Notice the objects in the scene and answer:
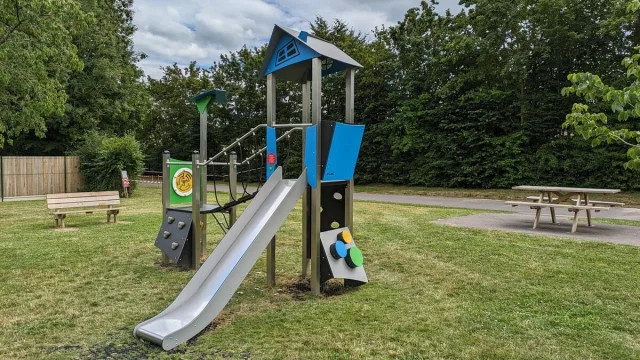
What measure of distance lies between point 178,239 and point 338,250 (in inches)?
86.9

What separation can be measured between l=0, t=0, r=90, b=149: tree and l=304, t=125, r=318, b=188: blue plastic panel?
985cm

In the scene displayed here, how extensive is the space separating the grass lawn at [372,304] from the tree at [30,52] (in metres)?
5.91

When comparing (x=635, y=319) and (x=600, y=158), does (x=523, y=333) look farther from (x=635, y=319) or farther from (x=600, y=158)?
(x=600, y=158)

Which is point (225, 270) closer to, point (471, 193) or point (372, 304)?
point (372, 304)

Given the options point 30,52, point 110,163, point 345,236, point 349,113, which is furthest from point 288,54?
point 110,163

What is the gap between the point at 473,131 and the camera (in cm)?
1859

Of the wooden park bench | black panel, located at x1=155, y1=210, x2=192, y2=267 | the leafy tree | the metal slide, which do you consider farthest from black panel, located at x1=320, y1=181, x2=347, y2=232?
the leafy tree

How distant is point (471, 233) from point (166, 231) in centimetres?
509

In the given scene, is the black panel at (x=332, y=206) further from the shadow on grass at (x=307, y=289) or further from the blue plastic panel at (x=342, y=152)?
the shadow on grass at (x=307, y=289)

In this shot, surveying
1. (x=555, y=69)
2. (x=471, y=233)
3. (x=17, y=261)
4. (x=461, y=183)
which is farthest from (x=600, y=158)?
(x=17, y=261)

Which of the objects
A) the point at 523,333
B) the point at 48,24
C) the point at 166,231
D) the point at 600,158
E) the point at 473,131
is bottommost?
the point at 523,333

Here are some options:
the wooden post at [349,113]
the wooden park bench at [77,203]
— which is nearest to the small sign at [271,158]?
the wooden post at [349,113]

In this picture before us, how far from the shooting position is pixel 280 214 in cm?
418

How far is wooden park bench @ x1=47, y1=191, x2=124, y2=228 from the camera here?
8.97 m
